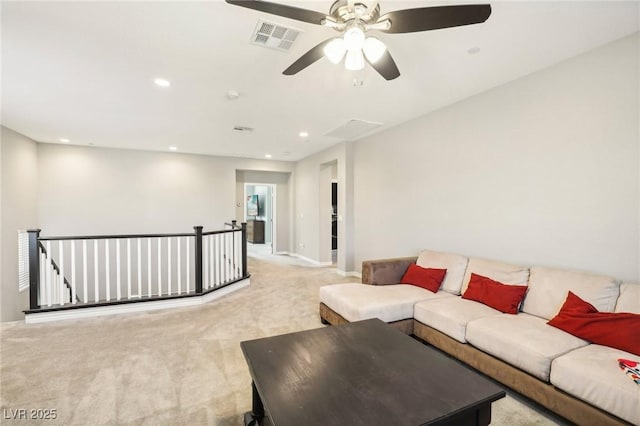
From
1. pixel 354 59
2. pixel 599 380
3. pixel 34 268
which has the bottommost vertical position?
pixel 599 380

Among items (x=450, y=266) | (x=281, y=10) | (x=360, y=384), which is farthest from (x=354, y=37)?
(x=450, y=266)

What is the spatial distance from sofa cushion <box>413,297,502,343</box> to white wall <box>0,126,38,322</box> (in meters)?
→ 5.84

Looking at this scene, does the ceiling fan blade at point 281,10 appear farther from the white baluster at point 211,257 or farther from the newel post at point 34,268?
the newel post at point 34,268

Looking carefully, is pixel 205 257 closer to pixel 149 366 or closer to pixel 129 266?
pixel 129 266

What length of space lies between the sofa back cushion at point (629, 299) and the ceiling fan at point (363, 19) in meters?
2.15

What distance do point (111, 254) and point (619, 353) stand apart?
805 centimetres

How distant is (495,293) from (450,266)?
68 cm

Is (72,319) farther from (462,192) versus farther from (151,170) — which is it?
(462,192)

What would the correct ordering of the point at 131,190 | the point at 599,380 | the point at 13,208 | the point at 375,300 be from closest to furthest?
the point at 599,380 < the point at 375,300 < the point at 13,208 < the point at 131,190

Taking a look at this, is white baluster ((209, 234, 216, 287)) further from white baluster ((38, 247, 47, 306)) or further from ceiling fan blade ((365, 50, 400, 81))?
ceiling fan blade ((365, 50, 400, 81))

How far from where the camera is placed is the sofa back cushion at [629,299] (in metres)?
1.96

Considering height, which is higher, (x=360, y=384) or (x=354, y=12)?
(x=354, y=12)

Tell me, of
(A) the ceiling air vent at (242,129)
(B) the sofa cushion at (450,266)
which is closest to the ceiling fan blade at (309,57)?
(B) the sofa cushion at (450,266)

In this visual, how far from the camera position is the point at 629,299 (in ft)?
6.57
